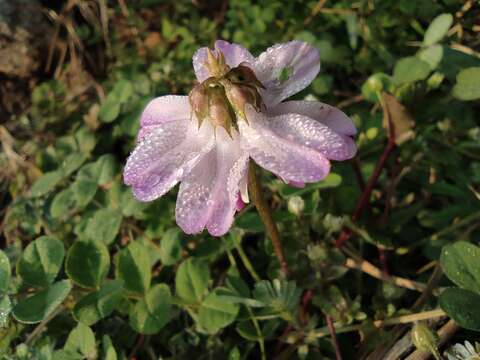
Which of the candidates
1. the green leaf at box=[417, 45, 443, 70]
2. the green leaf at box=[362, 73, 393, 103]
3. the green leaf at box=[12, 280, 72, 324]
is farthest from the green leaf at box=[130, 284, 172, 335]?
the green leaf at box=[417, 45, 443, 70]

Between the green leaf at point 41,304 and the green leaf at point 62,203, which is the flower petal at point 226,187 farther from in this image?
the green leaf at point 62,203

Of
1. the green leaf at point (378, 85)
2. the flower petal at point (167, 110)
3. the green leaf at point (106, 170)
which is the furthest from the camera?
the green leaf at point (106, 170)

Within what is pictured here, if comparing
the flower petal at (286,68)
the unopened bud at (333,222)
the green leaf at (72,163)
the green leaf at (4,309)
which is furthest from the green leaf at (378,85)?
the green leaf at (4,309)

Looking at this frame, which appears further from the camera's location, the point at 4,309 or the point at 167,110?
the point at 4,309

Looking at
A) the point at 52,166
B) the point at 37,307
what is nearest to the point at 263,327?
the point at 37,307

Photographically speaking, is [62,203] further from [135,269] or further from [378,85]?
[378,85]

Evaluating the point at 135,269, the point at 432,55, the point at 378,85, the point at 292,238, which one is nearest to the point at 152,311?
the point at 135,269

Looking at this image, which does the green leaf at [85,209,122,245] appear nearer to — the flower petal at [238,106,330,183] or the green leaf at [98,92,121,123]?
the green leaf at [98,92,121,123]
